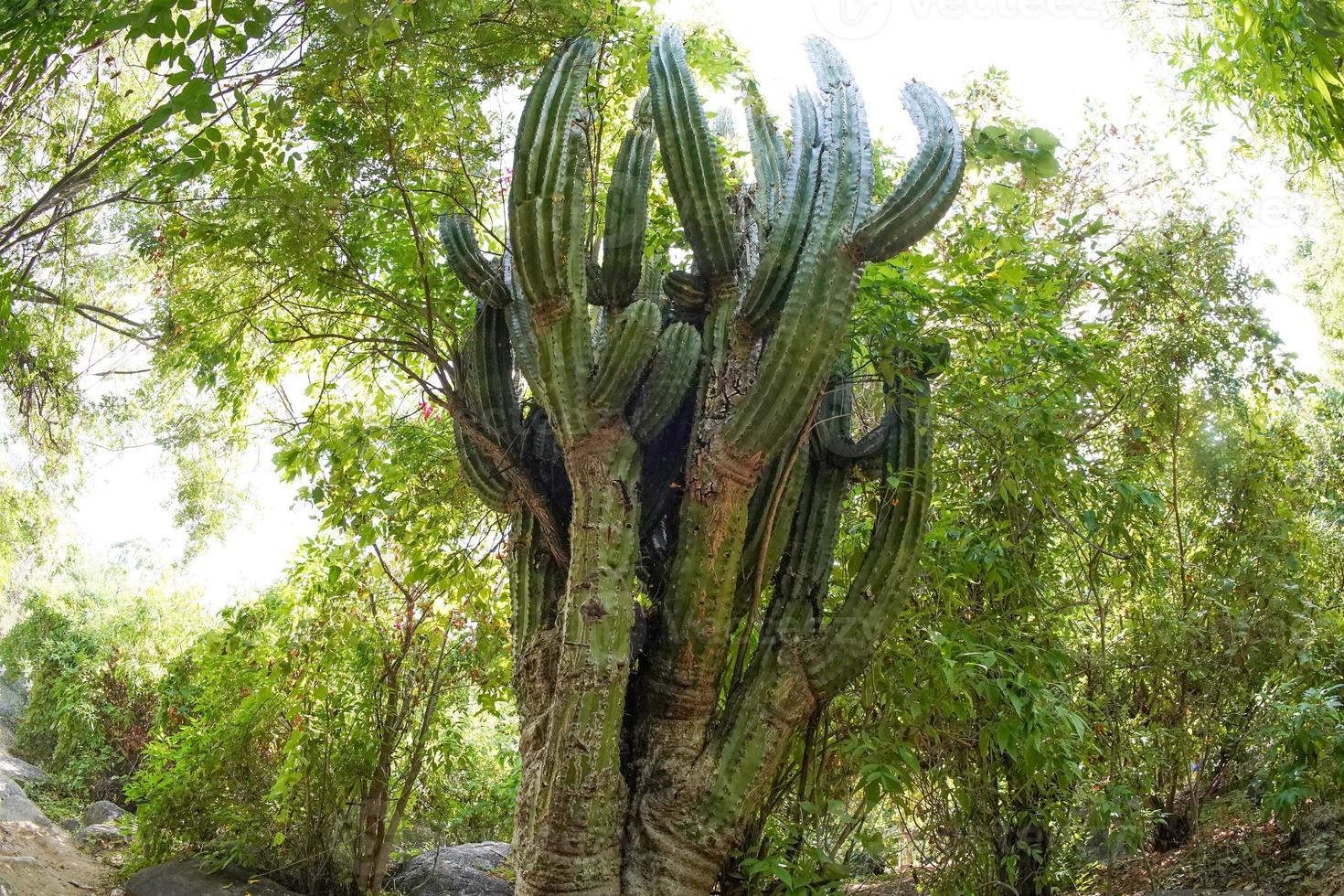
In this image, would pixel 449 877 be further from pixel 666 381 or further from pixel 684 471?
pixel 666 381

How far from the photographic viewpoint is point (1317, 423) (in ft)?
24.1

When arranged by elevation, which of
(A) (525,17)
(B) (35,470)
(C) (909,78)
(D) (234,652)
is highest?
(A) (525,17)

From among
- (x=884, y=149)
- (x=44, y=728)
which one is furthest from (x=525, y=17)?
(x=44, y=728)

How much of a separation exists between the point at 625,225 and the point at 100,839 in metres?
7.90

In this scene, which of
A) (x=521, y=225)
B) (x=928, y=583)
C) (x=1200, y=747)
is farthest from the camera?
(x=1200, y=747)

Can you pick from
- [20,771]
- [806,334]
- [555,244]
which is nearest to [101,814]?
[20,771]

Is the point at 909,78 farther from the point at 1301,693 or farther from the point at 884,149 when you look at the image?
the point at 1301,693

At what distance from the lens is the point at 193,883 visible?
17.8ft

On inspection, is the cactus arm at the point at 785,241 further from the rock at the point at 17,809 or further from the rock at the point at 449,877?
the rock at the point at 17,809

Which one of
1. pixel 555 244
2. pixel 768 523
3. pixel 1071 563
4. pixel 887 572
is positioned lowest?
pixel 887 572

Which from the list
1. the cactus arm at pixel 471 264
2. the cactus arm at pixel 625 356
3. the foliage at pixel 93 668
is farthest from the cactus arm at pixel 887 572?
the foliage at pixel 93 668

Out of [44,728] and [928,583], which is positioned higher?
[928,583]

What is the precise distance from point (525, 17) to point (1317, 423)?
6.68 metres

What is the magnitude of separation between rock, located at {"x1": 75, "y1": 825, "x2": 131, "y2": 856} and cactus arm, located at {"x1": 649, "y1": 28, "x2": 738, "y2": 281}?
746 cm
